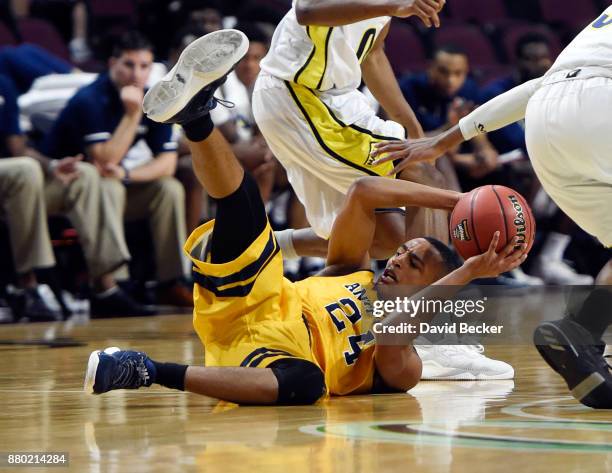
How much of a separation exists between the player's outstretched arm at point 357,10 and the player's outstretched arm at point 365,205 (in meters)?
0.57

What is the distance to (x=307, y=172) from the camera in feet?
16.1

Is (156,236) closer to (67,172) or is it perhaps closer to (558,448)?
(67,172)

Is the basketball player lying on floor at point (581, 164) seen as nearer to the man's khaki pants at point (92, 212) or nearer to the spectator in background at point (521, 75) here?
the man's khaki pants at point (92, 212)

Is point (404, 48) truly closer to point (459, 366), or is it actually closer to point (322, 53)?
point (322, 53)

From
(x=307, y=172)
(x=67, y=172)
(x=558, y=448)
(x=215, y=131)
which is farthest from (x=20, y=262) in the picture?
(x=558, y=448)

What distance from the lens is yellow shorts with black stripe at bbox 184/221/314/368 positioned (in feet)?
11.5

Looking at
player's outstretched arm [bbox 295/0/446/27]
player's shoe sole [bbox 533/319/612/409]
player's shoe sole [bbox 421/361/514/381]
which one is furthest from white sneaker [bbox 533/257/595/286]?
player's shoe sole [bbox 533/319/612/409]

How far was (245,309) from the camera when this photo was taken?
3.53 meters

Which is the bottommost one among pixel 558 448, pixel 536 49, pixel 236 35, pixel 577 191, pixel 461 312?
pixel 558 448

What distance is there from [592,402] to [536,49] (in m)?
5.92

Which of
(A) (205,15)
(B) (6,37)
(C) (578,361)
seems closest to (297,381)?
(C) (578,361)

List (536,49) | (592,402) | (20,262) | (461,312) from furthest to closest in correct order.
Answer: (536,49) → (20,262) → (461,312) → (592,402)

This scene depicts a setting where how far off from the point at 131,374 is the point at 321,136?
168 centimetres

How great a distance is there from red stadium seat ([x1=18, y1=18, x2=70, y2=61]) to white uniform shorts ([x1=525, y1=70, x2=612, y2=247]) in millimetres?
5898
